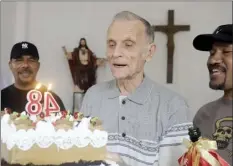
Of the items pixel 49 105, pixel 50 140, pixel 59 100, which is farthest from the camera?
pixel 59 100

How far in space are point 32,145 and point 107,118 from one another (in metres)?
0.25

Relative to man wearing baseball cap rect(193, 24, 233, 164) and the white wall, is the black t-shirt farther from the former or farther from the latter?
man wearing baseball cap rect(193, 24, 233, 164)

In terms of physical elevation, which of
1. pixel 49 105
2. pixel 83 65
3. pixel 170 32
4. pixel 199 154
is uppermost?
pixel 170 32

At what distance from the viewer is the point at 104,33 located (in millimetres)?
1005

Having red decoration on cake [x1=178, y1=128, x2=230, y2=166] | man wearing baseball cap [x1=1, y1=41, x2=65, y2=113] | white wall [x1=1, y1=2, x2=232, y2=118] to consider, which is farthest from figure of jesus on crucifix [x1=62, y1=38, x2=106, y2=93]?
red decoration on cake [x1=178, y1=128, x2=230, y2=166]

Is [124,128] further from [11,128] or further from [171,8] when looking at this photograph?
[171,8]

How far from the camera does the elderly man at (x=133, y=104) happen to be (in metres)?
0.87

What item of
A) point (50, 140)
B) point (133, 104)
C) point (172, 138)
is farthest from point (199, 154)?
point (50, 140)

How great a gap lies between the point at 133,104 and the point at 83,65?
214 millimetres

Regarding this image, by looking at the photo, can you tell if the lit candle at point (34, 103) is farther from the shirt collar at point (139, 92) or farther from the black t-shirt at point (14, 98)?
the shirt collar at point (139, 92)

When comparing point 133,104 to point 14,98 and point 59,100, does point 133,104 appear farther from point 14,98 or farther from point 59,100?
point 14,98

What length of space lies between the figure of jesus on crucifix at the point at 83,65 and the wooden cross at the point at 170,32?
0.21 m

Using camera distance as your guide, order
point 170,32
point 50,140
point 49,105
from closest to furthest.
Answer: point 50,140
point 49,105
point 170,32

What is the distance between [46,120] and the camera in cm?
76
